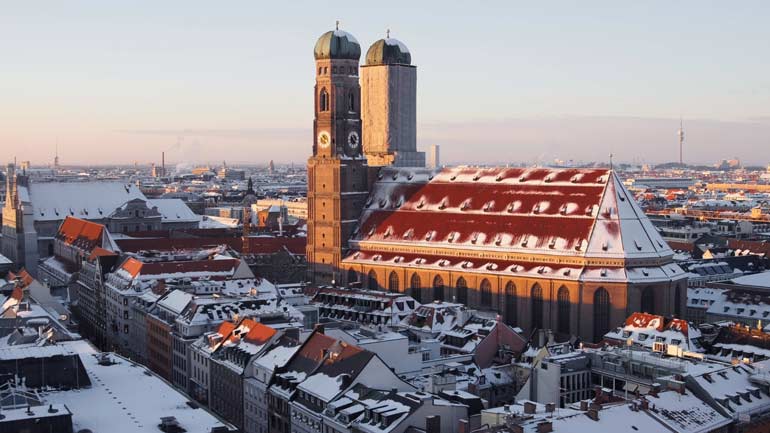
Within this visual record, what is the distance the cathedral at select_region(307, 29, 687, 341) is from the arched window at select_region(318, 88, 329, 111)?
0.65 feet

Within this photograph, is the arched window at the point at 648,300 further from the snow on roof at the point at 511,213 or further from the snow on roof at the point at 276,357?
the snow on roof at the point at 276,357

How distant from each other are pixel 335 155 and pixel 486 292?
1280 inches

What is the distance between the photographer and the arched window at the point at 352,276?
14188 centimetres

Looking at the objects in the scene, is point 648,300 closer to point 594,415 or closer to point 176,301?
point 176,301

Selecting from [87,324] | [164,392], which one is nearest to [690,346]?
[164,392]

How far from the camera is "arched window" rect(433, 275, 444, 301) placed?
132m

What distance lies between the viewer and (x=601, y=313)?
118 meters

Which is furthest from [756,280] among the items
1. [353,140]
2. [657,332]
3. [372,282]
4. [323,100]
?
[323,100]

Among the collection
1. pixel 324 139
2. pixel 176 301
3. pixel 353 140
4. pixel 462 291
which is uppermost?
pixel 324 139

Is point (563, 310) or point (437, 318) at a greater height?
point (437, 318)

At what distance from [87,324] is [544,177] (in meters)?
71.1

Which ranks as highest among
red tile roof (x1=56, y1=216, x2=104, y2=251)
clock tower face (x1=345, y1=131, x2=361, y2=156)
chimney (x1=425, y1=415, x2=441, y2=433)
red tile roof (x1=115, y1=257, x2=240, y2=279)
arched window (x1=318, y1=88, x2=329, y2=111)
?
arched window (x1=318, y1=88, x2=329, y2=111)

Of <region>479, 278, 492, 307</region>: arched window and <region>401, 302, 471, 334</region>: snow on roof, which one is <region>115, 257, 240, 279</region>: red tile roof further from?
<region>401, 302, 471, 334</region>: snow on roof

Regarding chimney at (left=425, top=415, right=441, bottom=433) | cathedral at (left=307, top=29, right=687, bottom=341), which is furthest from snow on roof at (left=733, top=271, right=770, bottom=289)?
chimney at (left=425, top=415, right=441, bottom=433)
